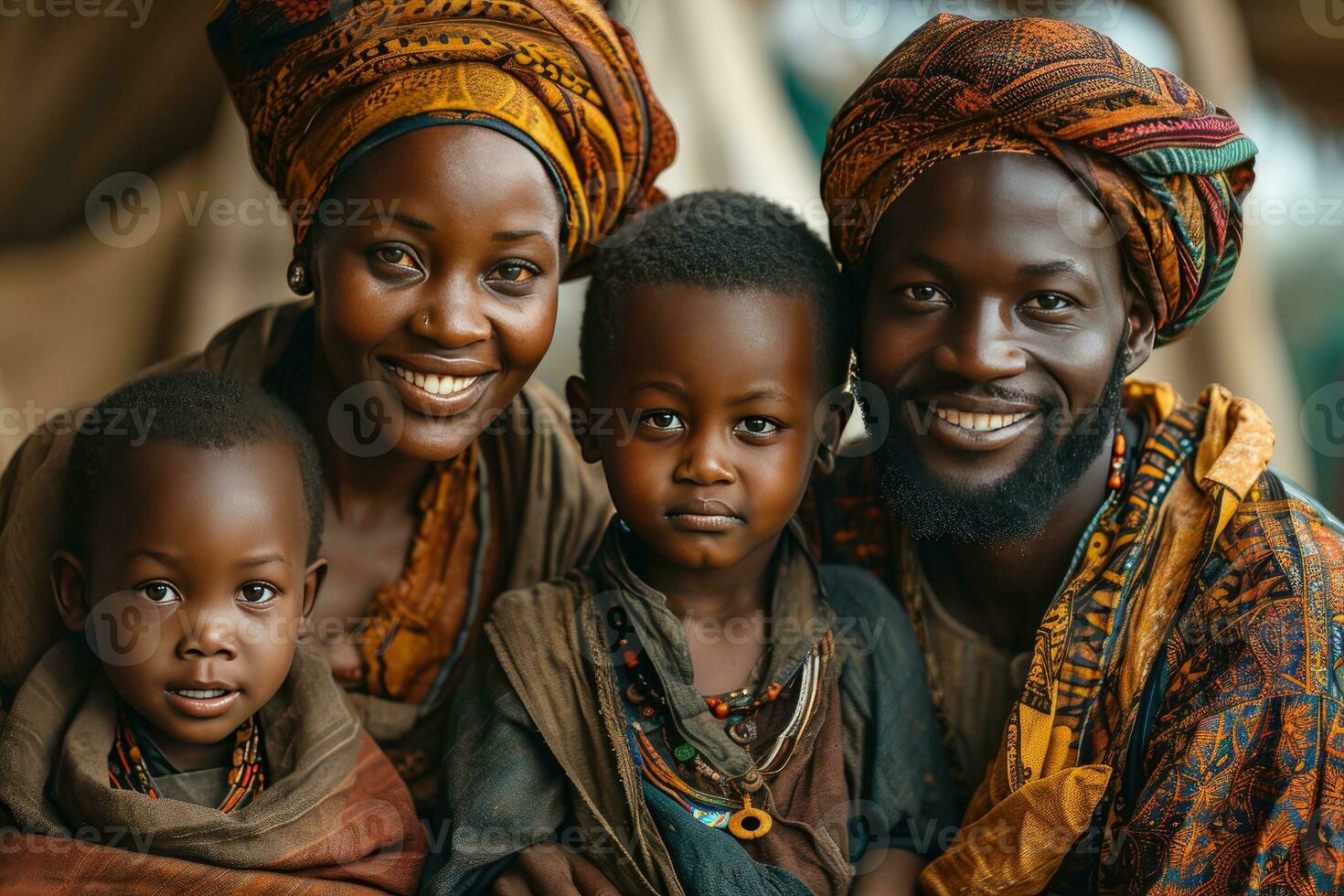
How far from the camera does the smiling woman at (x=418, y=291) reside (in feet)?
6.83

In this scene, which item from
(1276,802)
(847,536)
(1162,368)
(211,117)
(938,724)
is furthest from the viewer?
(1162,368)

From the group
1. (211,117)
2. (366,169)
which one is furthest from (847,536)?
(211,117)

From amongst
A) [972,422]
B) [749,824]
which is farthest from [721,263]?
[749,824]

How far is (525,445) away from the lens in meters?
2.48

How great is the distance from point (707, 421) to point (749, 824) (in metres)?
0.62

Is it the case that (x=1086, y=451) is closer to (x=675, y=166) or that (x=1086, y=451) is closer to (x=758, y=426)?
(x=758, y=426)

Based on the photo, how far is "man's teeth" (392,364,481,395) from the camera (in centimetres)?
214

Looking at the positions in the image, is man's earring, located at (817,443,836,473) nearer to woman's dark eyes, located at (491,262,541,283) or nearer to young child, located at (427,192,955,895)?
young child, located at (427,192,955,895)

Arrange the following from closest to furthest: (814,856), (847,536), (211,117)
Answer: (814,856), (847,536), (211,117)

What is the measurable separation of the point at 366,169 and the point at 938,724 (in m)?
1.36

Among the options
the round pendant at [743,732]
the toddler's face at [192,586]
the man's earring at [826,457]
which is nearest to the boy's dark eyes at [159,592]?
the toddler's face at [192,586]

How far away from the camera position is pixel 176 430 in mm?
1956

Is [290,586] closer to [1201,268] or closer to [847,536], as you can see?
[847,536]

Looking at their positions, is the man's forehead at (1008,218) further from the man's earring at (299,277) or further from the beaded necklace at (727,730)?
the man's earring at (299,277)
